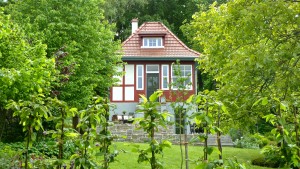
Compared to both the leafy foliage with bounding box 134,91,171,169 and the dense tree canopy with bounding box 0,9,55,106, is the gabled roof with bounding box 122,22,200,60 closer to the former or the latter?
the dense tree canopy with bounding box 0,9,55,106

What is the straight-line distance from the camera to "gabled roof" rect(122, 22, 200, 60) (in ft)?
79.2

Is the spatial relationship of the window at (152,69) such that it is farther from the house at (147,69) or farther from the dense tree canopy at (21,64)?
the dense tree canopy at (21,64)

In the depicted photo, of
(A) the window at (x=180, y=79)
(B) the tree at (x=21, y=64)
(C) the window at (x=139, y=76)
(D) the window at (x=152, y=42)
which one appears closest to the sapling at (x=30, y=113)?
(A) the window at (x=180, y=79)

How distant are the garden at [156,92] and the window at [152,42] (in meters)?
5.47

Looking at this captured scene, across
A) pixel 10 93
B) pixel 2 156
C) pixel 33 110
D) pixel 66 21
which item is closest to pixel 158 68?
pixel 66 21

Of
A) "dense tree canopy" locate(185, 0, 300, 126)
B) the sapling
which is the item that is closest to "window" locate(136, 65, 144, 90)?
"dense tree canopy" locate(185, 0, 300, 126)

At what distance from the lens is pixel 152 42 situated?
83.1 feet

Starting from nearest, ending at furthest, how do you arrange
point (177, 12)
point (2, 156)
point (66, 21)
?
point (2, 156), point (66, 21), point (177, 12)

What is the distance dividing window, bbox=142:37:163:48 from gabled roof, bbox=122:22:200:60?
274 mm

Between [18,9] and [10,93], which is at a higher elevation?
[18,9]

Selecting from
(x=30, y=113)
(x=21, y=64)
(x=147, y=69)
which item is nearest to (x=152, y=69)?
(x=147, y=69)

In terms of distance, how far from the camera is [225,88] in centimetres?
727

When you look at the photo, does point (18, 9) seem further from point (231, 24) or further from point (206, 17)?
point (231, 24)

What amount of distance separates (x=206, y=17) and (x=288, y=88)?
3525 mm
